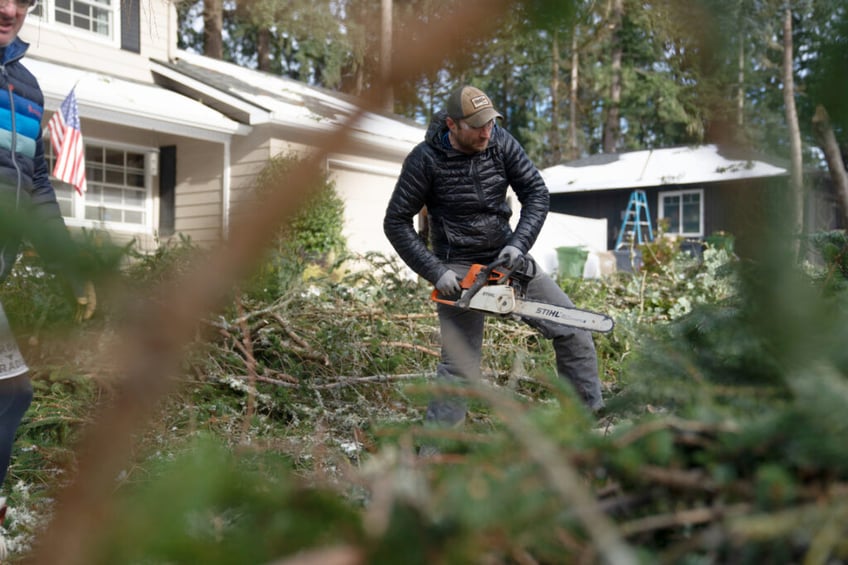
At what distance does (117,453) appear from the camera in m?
0.54

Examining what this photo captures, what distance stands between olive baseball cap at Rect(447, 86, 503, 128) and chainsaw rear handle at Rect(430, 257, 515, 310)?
0.67 meters

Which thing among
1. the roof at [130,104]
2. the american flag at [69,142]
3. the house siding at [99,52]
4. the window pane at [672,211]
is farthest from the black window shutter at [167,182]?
the window pane at [672,211]

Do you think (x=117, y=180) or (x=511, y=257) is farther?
(x=117, y=180)

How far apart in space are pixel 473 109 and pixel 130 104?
7.40 m

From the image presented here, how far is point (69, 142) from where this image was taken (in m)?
7.60

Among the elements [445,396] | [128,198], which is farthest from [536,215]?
[128,198]

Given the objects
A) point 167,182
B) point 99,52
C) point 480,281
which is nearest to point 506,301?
point 480,281

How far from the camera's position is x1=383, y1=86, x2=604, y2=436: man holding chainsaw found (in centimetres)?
365

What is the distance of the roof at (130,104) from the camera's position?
8984mm

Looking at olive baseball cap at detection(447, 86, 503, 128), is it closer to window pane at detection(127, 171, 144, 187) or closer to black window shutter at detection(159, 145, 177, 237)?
black window shutter at detection(159, 145, 177, 237)

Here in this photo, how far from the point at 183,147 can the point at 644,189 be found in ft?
50.0

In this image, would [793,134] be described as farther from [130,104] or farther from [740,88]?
[130,104]

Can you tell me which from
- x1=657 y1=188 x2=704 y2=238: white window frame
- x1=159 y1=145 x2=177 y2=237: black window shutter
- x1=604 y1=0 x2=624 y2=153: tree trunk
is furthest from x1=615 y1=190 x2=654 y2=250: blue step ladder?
x1=159 y1=145 x2=177 y2=237: black window shutter

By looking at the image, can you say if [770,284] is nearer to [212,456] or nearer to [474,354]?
[212,456]
